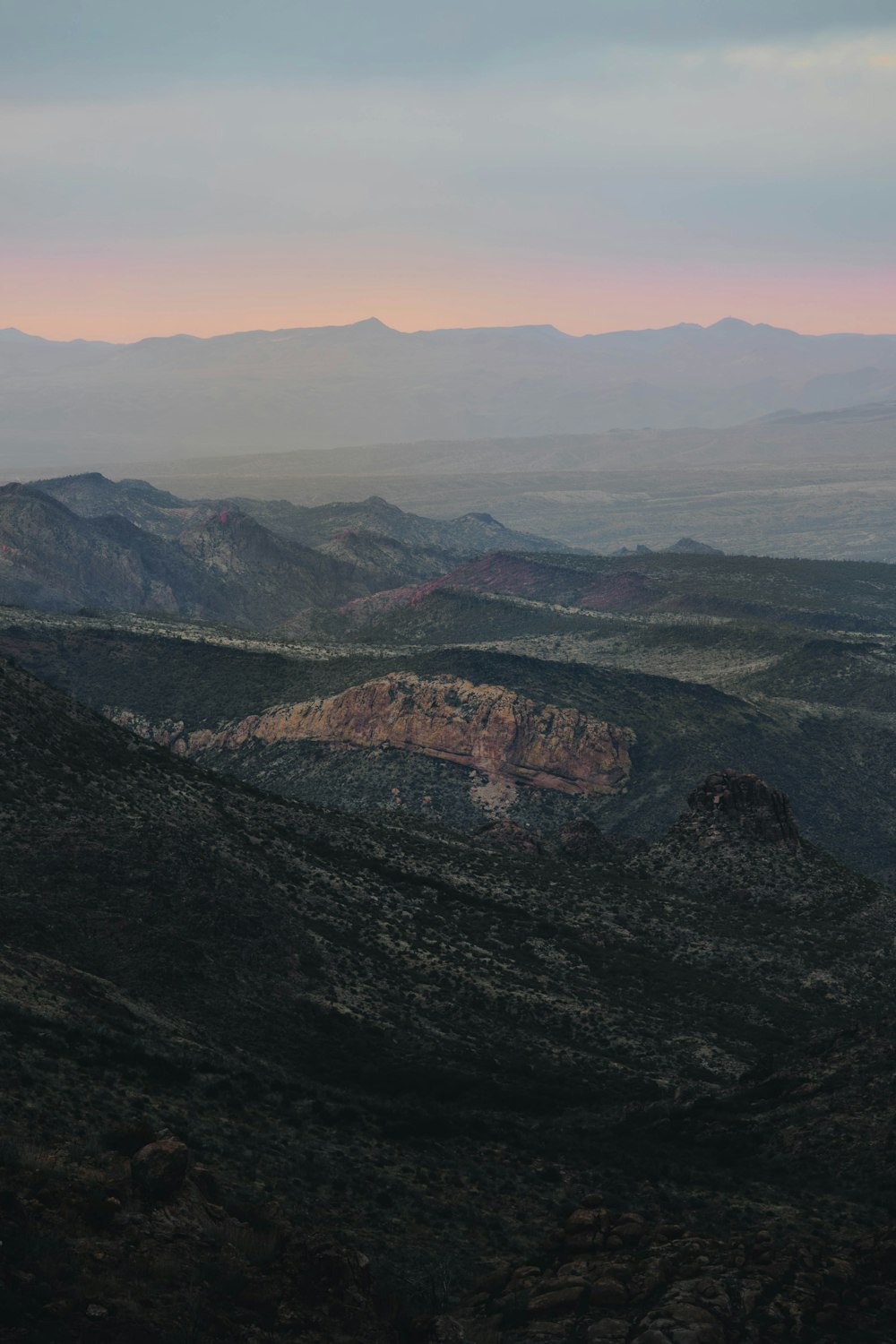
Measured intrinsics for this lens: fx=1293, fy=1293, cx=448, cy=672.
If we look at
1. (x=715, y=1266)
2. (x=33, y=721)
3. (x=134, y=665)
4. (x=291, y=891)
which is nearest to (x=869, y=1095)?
(x=715, y=1266)

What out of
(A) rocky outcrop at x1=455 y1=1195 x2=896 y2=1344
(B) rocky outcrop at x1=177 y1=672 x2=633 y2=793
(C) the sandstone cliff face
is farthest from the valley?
(B) rocky outcrop at x1=177 y1=672 x2=633 y2=793

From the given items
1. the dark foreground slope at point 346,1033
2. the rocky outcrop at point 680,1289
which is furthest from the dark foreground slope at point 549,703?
the rocky outcrop at point 680,1289

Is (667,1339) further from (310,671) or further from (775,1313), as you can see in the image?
(310,671)

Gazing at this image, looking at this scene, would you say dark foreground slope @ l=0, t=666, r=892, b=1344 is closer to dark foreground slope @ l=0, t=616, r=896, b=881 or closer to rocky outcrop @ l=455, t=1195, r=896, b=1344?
rocky outcrop @ l=455, t=1195, r=896, b=1344

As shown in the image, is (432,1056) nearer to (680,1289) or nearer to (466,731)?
(680,1289)

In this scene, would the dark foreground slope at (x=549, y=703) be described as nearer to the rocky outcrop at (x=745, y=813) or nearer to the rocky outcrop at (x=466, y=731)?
the rocky outcrop at (x=466, y=731)
